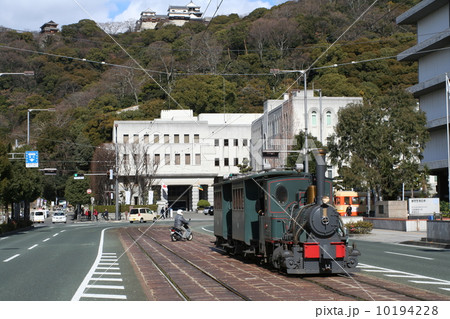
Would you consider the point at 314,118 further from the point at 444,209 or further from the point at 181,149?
the point at 444,209

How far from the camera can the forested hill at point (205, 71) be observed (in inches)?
3750

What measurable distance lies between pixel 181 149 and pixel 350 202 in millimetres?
35954

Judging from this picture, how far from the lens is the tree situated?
159 ft

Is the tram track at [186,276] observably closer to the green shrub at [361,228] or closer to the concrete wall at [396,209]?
the green shrub at [361,228]

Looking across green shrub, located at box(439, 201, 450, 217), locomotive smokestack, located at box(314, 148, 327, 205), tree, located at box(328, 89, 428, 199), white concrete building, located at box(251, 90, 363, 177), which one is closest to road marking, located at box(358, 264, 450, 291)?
locomotive smokestack, located at box(314, 148, 327, 205)

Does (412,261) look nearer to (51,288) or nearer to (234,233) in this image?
(234,233)

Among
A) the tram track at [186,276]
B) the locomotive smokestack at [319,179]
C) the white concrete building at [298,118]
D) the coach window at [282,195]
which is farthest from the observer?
the white concrete building at [298,118]

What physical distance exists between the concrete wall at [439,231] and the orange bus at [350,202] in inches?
1317

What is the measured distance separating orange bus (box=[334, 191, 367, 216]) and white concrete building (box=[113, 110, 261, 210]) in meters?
29.3

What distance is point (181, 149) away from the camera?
95.0m

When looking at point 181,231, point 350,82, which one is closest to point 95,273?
point 181,231

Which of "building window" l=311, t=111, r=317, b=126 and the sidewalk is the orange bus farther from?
the sidewalk

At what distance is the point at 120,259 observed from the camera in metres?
23.4

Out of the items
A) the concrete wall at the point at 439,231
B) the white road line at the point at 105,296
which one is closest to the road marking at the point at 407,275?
the white road line at the point at 105,296
